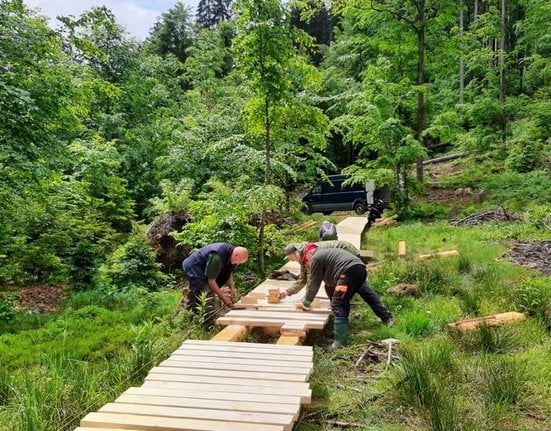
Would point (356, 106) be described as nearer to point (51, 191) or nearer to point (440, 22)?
point (440, 22)

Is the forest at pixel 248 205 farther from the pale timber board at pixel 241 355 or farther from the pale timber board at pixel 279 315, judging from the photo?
the pale timber board at pixel 279 315

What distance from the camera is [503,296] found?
251 inches

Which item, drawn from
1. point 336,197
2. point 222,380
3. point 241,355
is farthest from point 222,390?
point 336,197

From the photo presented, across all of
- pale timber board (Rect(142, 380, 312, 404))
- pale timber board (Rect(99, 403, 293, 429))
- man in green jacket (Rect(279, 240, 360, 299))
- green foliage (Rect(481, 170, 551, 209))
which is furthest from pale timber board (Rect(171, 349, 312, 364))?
green foliage (Rect(481, 170, 551, 209))

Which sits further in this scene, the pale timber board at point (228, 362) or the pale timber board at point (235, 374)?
the pale timber board at point (228, 362)

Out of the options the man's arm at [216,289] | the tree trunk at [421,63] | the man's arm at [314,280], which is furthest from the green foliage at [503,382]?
the tree trunk at [421,63]

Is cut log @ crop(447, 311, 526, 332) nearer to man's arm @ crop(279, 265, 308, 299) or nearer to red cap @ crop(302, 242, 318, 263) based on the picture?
red cap @ crop(302, 242, 318, 263)

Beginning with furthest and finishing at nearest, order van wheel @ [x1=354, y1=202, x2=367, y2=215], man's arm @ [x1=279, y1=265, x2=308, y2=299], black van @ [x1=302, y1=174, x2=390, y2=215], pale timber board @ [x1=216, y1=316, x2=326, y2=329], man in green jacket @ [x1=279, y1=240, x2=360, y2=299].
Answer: black van @ [x1=302, y1=174, x2=390, y2=215]
van wheel @ [x1=354, y1=202, x2=367, y2=215]
man's arm @ [x1=279, y1=265, x2=308, y2=299]
man in green jacket @ [x1=279, y1=240, x2=360, y2=299]
pale timber board @ [x1=216, y1=316, x2=326, y2=329]

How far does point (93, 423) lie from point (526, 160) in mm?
18375

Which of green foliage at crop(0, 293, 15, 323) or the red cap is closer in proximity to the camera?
the red cap

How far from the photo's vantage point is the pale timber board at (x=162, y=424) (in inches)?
118

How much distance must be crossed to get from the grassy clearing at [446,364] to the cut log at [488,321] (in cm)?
14

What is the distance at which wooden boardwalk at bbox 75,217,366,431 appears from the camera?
3.09 meters

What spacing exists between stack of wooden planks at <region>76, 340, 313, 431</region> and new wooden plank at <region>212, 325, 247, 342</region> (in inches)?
23.2
